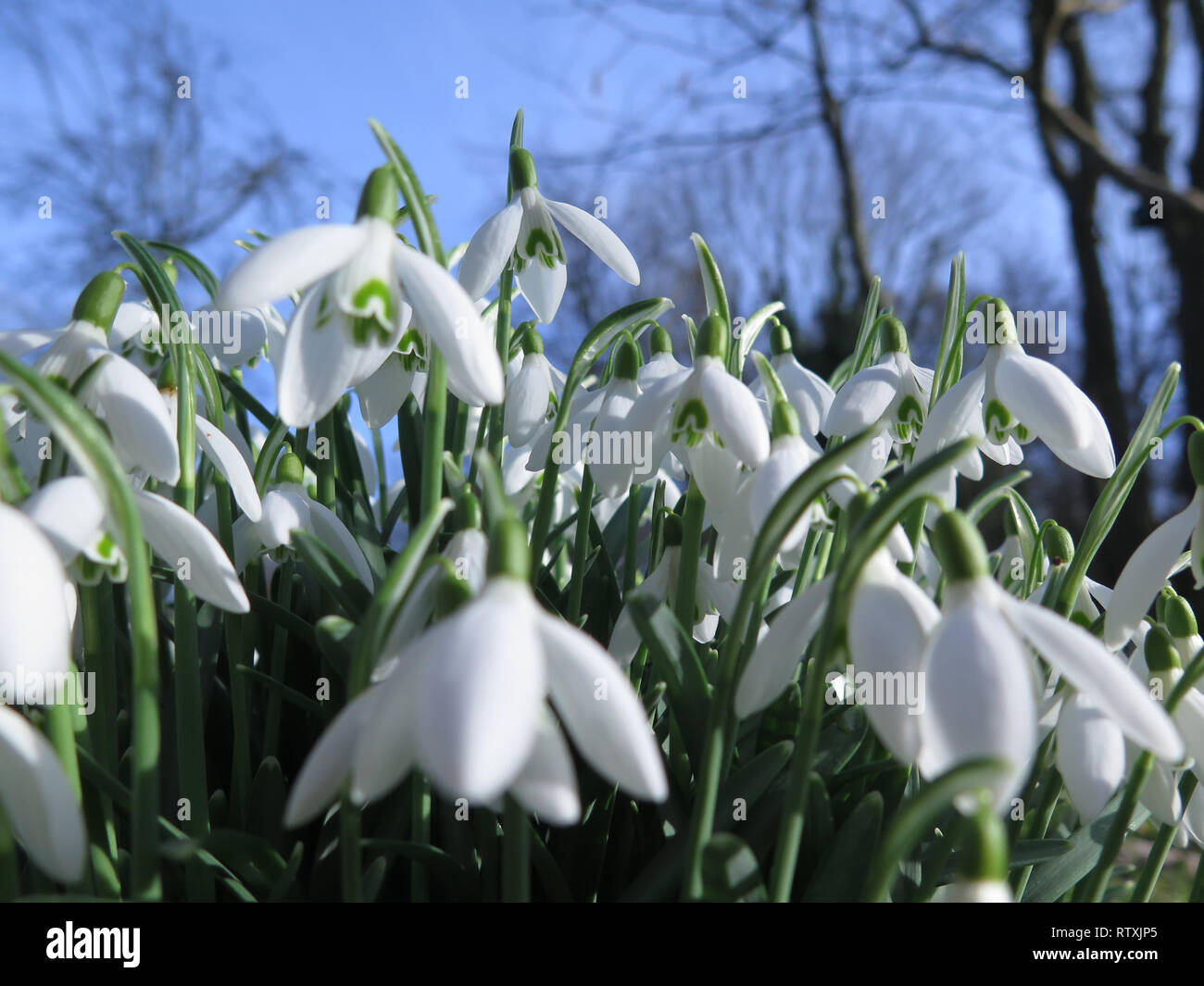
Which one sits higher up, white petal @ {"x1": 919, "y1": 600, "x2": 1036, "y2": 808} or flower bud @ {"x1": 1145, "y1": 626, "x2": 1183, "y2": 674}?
white petal @ {"x1": 919, "y1": 600, "x2": 1036, "y2": 808}

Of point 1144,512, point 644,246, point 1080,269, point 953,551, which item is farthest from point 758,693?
point 644,246

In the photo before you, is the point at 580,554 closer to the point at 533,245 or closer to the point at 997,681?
the point at 533,245

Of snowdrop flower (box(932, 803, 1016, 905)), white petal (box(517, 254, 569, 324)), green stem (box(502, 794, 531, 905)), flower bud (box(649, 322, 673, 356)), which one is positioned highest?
white petal (box(517, 254, 569, 324))

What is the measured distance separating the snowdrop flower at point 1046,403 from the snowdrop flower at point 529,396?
0.42 metres

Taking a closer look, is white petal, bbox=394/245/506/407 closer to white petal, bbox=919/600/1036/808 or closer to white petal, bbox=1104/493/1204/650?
→ white petal, bbox=919/600/1036/808

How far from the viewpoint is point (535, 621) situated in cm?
41

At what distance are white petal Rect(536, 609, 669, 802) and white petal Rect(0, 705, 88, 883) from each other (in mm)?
226

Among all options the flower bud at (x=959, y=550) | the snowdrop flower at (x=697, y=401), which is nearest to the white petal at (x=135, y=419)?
the snowdrop flower at (x=697, y=401)

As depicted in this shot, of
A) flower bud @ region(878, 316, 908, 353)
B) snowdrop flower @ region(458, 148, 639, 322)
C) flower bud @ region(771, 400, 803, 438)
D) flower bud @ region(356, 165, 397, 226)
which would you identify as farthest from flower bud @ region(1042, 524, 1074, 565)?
flower bud @ region(356, 165, 397, 226)

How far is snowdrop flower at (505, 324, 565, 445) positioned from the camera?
977mm

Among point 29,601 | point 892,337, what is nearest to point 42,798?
point 29,601

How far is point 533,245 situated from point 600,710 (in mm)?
591

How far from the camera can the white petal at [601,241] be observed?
82 cm
